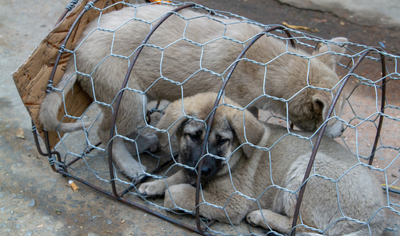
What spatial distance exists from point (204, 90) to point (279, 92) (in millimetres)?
668

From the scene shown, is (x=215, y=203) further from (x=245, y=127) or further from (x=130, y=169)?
(x=130, y=169)

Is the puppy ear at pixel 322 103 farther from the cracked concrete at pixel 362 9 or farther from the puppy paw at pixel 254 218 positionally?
the cracked concrete at pixel 362 9

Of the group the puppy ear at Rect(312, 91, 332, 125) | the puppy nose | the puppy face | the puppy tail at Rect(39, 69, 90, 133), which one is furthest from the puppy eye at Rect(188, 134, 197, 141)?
the puppy ear at Rect(312, 91, 332, 125)

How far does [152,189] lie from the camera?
3.15 m

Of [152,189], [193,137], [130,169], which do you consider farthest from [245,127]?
[130,169]

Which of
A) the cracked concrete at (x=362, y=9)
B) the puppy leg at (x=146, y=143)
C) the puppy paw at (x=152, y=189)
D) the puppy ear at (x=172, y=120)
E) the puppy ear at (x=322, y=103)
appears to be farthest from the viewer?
the cracked concrete at (x=362, y=9)

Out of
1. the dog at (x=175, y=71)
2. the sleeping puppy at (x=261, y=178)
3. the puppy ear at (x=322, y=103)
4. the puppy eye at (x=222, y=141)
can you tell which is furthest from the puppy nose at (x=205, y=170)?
the puppy ear at (x=322, y=103)

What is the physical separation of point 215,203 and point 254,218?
1.15 feet

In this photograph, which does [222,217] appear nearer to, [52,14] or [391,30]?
[52,14]

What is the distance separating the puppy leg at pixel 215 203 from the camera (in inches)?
114

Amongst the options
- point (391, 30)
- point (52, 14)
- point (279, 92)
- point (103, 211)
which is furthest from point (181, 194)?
point (391, 30)

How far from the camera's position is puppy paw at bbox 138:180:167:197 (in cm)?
315

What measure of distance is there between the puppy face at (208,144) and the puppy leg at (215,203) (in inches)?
7.3

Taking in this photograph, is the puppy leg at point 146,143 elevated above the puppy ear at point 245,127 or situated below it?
below
